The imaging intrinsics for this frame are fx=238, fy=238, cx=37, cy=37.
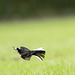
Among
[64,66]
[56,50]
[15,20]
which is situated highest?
[64,66]

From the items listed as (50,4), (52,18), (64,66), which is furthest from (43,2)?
(64,66)

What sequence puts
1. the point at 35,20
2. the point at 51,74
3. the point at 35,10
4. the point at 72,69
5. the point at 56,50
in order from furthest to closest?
1. the point at 35,10
2. the point at 35,20
3. the point at 56,50
4. the point at 72,69
5. the point at 51,74

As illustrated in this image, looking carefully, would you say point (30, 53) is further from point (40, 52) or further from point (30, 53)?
point (40, 52)

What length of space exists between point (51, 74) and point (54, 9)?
33005 millimetres

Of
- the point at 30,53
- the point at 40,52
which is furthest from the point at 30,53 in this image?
the point at 40,52

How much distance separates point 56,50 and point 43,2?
27547mm

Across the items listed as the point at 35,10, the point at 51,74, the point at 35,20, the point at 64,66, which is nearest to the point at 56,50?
the point at 64,66

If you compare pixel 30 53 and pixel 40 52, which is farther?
pixel 30 53

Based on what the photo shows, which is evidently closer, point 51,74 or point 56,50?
point 51,74

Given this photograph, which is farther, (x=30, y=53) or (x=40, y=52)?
(x=30, y=53)

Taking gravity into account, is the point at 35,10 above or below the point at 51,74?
below

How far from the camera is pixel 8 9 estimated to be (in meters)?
36.8

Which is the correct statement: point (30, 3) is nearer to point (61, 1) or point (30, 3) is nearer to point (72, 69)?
point (61, 1)

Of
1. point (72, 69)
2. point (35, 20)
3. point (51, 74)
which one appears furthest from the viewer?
point (35, 20)
